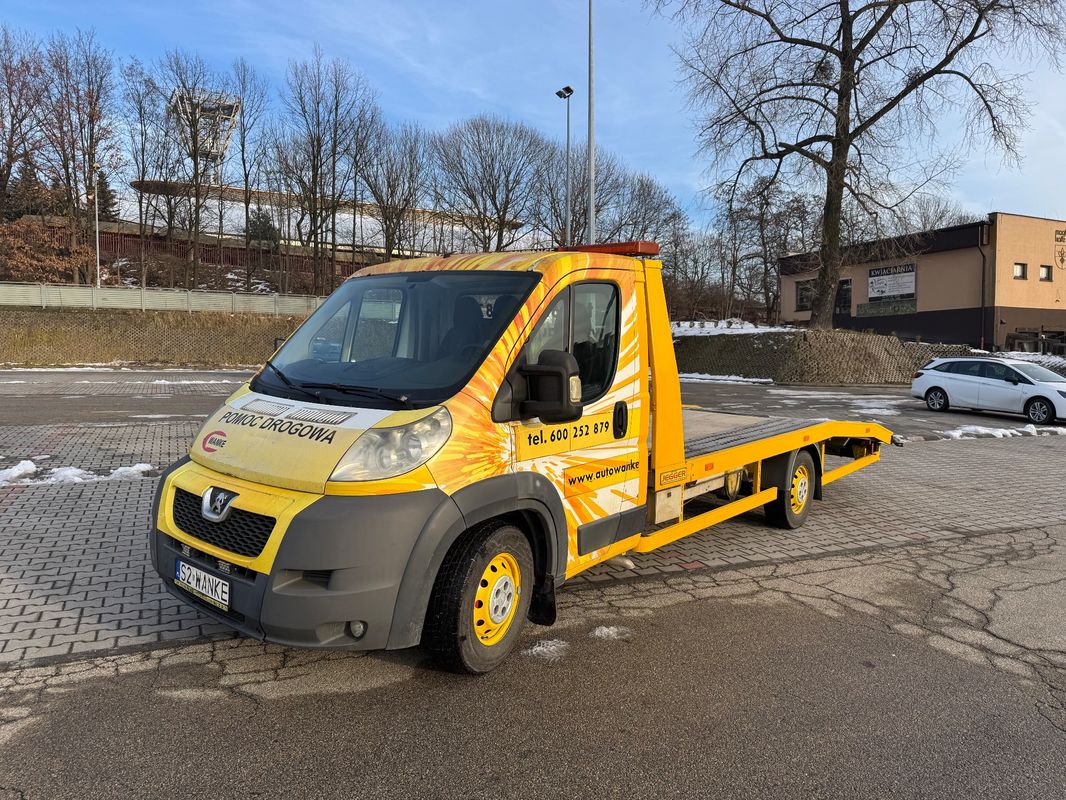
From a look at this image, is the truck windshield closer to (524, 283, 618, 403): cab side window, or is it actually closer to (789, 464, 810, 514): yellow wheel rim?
(524, 283, 618, 403): cab side window

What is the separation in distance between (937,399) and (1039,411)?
2799 millimetres

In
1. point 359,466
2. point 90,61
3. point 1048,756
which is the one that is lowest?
point 1048,756

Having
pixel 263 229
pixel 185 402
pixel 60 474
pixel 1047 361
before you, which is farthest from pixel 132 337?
pixel 1047 361

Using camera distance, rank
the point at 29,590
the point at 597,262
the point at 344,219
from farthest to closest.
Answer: the point at 344,219
the point at 29,590
the point at 597,262

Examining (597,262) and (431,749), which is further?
(597,262)

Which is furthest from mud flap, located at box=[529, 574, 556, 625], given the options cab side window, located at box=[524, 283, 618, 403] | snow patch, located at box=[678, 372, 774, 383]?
snow patch, located at box=[678, 372, 774, 383]

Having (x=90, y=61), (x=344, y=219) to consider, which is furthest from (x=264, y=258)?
(x=90, y=61)

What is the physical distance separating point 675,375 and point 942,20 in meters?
30.0

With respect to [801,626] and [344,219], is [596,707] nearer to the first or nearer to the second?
[801,626]

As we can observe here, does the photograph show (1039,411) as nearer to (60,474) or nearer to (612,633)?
(612,633)

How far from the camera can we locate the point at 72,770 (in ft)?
8.96

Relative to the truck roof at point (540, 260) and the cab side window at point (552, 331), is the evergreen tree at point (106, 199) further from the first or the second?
the cab side window at point (552, 331)

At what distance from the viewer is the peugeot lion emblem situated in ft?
10.6

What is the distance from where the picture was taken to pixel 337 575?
2.99 metres
